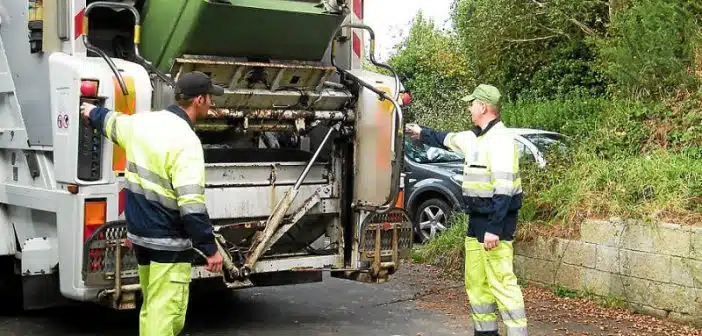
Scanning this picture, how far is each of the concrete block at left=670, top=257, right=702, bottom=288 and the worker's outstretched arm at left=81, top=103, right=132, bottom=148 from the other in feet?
13.5

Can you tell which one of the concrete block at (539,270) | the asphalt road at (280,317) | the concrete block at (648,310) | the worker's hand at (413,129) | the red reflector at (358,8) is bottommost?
the asphalt road at (280,317)

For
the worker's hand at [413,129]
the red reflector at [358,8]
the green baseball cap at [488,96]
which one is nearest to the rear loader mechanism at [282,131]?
the worker's hand at [413,129]

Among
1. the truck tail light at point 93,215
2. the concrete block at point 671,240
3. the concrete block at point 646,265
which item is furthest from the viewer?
the concrete block at point 646,265

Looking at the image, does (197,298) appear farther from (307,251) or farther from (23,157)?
(23,157)

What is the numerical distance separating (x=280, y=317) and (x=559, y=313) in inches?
85.7

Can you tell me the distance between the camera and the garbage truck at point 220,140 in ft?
17.4

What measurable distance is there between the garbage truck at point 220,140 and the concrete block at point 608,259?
162cm

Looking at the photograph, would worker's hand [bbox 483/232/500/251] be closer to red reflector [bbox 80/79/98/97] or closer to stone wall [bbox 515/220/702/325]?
stone wall [bbox 515/220/702/325]

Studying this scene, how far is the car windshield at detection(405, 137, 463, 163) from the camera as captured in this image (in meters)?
11.0

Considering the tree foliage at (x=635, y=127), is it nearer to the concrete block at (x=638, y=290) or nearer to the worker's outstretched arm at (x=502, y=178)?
the concrete block at (x=638, y=290)

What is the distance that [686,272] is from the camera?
6469 millimetres

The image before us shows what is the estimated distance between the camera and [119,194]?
535 cm

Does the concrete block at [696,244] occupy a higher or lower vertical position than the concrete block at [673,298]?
higher

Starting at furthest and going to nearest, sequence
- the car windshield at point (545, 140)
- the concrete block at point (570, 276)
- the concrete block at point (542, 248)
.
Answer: the car windshield at point (545, 140), the concrete block at point (542, 248), the concrete block at point (570, 276)
